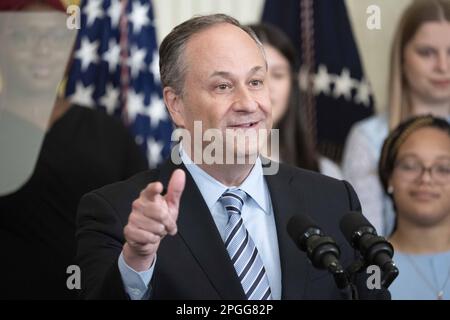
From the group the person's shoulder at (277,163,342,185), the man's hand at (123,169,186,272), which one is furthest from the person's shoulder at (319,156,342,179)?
the man's hand at (123,169,186,272)

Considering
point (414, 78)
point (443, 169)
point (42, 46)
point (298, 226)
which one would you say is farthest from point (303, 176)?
point (414, 78)

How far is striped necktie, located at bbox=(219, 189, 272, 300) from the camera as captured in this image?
164cm

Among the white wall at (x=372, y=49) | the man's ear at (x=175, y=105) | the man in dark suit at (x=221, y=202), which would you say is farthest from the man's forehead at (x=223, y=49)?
the white wall at (x=372, y=49)

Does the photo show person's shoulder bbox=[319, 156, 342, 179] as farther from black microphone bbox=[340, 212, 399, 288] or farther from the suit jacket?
black microphone bbox=[340, 212, 399, 288]

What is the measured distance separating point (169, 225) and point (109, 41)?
1.93 m

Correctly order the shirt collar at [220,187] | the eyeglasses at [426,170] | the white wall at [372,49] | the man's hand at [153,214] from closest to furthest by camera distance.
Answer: the man's hand at [153,214] → the shirt collar at [220,187] → the eyeglasses at [426,170] → the white wall at [372,49]

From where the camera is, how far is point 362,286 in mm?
1621

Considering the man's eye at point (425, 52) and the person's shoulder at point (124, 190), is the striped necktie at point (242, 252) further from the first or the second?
the man's eye at point (425, 52)

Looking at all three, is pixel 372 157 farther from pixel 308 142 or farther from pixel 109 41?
pixel 109 41

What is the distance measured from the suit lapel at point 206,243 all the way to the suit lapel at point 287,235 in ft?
0.31

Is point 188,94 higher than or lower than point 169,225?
higher

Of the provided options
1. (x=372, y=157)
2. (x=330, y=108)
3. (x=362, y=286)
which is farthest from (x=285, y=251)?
(x=330, y=108)

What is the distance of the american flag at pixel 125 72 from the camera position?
3.06m

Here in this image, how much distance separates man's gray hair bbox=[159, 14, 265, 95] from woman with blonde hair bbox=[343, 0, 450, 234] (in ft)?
3.91
